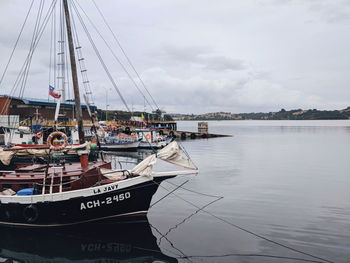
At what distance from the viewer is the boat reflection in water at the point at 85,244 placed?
12.9 metres

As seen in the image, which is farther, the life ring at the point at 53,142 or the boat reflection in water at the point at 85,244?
the life ring at the point at 53,142

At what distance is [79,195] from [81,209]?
88 centimetres

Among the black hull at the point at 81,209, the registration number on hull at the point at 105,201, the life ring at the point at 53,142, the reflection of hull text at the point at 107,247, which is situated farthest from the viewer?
the life ring at the point at 53,142

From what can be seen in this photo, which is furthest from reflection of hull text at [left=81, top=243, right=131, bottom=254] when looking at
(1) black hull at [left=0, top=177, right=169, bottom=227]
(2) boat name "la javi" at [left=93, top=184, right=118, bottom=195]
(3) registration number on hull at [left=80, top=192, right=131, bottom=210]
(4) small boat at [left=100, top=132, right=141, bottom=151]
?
(4) small boat at [left=100, top=132, right=141, bottom=151]

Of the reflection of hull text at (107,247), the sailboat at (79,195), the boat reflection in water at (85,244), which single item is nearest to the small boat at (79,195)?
the sailboat at (79,195)

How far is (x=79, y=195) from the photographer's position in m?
14.4

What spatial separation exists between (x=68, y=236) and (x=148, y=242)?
4017mm

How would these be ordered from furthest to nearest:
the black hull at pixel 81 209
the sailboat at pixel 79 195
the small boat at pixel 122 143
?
A: the small boat at pixel 122 143 < the black hull at pixel 81 209 < the sailboat at pixel 79 195

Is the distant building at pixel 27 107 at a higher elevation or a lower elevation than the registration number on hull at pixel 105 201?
higher

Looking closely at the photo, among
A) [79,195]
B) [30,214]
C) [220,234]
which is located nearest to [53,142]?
[30,214]

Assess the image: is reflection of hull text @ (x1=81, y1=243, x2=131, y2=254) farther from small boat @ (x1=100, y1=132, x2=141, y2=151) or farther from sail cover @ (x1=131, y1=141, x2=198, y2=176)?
small boat @ (x1=100, y1=132, x2=141, y2=151)

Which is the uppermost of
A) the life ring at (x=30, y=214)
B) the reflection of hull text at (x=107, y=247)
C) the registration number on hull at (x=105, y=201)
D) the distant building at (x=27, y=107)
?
the distant building at (x=27, y=107)

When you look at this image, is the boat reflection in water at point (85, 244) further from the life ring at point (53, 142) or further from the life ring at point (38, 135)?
the life ring at point (38, 135)

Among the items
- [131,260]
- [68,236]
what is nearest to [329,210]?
[131,260]
